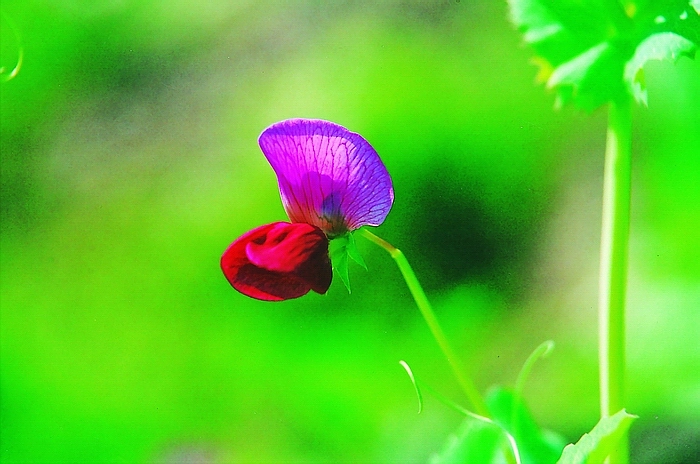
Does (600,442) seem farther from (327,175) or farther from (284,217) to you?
(284,217)

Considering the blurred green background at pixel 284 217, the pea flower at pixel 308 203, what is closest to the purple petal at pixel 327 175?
the pea flower at pixel 308 203

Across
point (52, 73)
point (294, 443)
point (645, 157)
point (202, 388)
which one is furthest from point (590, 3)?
point (52, 73)

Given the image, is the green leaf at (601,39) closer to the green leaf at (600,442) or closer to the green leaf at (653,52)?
the green leaf at (653,52)

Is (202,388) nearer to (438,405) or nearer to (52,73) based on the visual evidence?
(438,405)

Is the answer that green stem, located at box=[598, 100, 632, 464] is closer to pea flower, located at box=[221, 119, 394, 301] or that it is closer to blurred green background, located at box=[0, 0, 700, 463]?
pea flower, located at box=[221, 119, 394, 301]

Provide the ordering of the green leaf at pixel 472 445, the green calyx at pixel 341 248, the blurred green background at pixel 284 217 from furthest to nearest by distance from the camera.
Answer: the blurred green background at pixel 284 217, the green leaf at pixel 472 445, the green calyx at pixel 341 248

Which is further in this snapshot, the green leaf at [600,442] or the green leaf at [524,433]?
the green leaf at [524,433]

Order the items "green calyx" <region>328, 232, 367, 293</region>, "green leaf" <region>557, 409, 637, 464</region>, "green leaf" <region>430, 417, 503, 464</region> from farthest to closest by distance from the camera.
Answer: "green leaf" <region>430, 417, 503, 464</region> < "green calyx" <region>328, 232, 367, 293</region> < "green leaf" <region>557, 409, 637, 464</region>

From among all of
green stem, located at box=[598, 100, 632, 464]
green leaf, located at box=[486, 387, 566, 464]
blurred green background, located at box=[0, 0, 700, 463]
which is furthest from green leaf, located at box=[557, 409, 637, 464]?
blurred green background, located at box=[0, 0, 700, 463]

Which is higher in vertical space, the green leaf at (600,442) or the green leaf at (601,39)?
the green leaf at (601,39)
